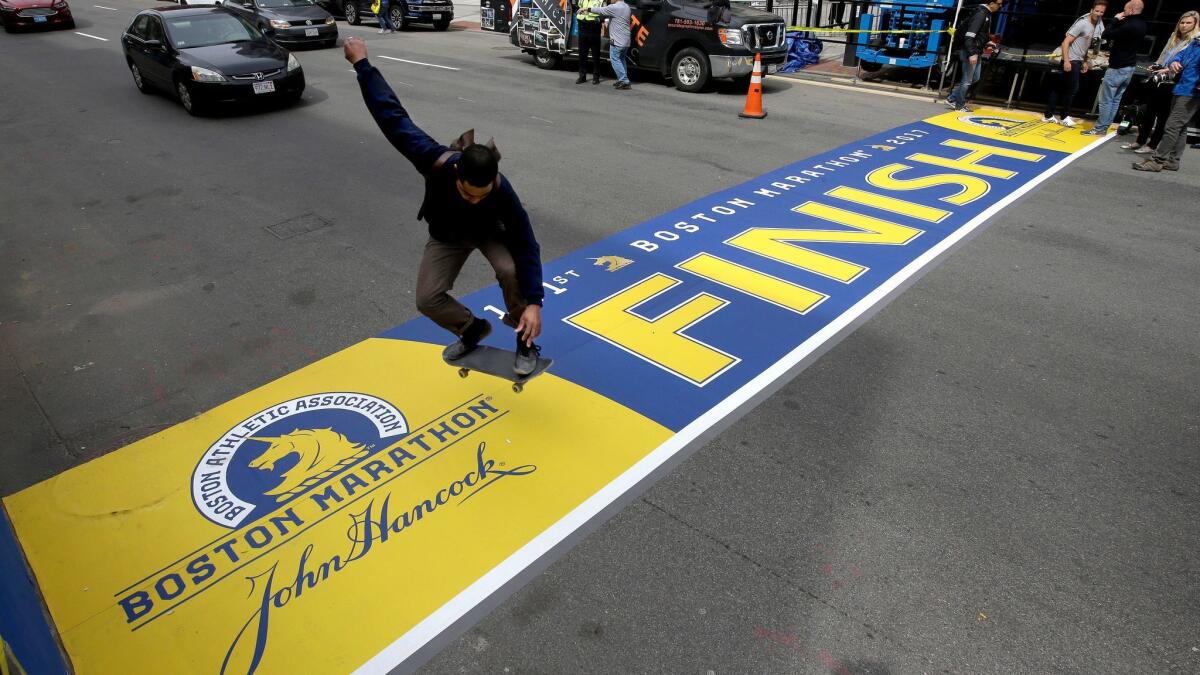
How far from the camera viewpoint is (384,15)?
73.3 feet

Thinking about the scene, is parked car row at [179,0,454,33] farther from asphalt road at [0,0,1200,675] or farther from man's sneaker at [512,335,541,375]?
man's sneaker at [512,335,541,375]

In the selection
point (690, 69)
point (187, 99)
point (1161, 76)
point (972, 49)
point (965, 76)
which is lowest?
point (187, 99)

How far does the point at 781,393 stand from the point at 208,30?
485 inches

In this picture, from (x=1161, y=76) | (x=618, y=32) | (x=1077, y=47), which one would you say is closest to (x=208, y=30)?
(x=618, y=32)

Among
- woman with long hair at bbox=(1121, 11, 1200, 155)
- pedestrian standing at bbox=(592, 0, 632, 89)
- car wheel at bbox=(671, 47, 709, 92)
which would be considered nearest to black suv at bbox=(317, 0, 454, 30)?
pedestrian standing at bbox=(592, 0, 632, 89)

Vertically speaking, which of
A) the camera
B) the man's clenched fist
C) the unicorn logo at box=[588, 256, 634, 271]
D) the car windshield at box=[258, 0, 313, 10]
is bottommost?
the unicorn logo at box=[588, 256, 634, 271]

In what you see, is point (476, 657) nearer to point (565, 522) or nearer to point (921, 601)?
point (565, 522)

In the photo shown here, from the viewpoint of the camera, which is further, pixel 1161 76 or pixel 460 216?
pixel 1161 76

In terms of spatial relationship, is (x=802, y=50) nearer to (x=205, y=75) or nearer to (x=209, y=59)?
(x=209, y=59)

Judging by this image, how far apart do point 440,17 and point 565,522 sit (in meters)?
22.7

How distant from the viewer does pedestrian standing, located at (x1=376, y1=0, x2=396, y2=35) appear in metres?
22.2

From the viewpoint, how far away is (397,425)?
4.42 m

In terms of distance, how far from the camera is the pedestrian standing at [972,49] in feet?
39.7

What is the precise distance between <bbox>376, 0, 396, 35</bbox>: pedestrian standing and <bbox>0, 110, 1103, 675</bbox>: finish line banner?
1912 centimetres
